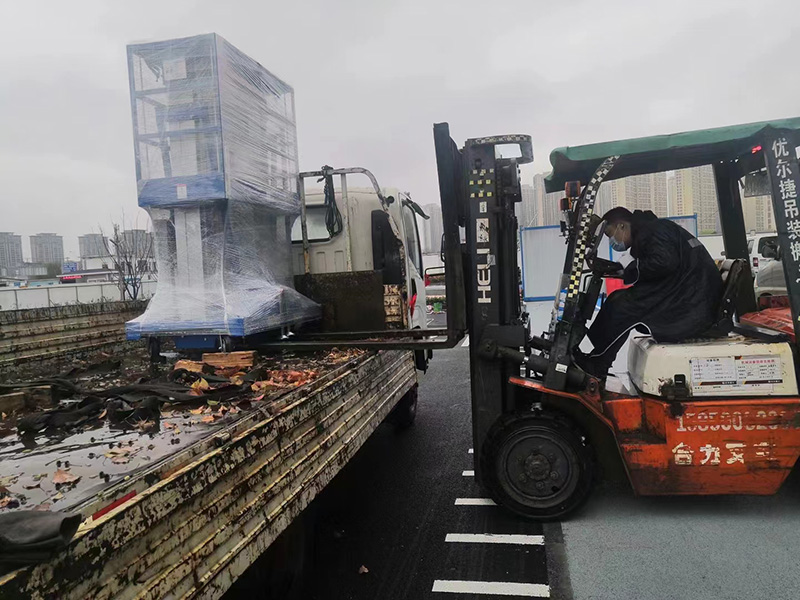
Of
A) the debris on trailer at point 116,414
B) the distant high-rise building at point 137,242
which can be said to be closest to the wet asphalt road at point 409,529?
the debris on trailer at point 116,414

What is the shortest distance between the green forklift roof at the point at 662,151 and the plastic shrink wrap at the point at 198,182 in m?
2.35

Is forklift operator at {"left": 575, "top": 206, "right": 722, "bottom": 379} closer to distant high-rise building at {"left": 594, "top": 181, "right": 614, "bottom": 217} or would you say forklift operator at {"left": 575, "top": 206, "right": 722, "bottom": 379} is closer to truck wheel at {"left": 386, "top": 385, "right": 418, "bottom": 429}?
distant high-rise building at {"left": 594, "top": 181, "right": 614, "bottom": 217}

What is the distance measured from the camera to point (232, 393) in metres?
3.25

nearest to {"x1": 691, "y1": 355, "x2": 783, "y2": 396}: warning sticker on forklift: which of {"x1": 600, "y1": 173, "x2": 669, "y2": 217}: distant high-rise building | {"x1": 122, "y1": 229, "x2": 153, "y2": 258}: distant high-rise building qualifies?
{"x1": 600, "y1": 173, "x2": 669, "y2": 217}: distant high-rise building

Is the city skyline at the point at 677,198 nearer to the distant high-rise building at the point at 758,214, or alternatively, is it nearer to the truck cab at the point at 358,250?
the distant high-rise building at the point at 758,214

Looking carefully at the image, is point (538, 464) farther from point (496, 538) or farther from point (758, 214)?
point (758, 214)

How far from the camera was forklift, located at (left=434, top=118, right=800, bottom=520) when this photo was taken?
360cm

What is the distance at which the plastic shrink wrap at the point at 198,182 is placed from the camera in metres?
4.20

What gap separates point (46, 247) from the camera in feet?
153

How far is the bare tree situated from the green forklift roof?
1993 centimetres

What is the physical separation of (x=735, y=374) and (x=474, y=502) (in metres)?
2.04

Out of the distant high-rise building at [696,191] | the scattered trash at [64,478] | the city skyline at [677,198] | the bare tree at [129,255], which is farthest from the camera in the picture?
the bare tree at [129,255]

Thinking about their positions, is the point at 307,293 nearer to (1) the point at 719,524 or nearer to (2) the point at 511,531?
(2) the point at 511,531

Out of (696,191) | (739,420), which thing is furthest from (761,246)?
(739,420)
